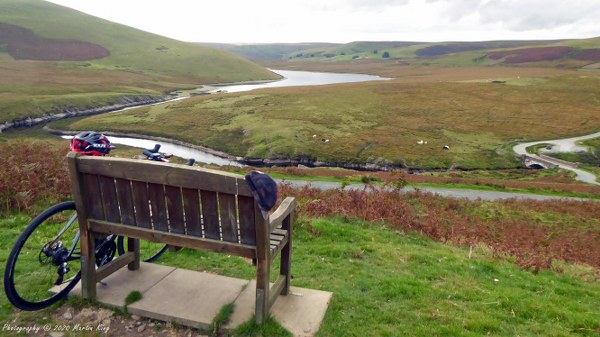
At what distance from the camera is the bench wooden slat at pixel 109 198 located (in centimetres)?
593

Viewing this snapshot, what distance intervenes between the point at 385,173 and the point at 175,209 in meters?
40.6

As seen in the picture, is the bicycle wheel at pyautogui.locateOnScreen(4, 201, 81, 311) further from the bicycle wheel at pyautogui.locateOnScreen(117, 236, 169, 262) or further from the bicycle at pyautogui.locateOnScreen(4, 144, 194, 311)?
the bicycle wheel at pyautogui.locateOnScreen(117, 236, 169, 262)

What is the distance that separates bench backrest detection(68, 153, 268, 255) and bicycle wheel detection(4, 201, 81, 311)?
69cm

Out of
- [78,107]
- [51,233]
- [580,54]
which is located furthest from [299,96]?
[580,54]

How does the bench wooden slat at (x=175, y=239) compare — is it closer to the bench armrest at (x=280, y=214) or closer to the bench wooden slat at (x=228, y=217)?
the bench wooden slat at (x=228, y=217)

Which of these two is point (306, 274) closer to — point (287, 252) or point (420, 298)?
point (287, 252)

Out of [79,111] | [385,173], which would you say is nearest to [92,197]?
[385,173]

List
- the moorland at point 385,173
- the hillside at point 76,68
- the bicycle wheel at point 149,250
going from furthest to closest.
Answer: the hillside at point 76,68 < the bicycle wheel at point 149,250 < the moorland at point 385,173

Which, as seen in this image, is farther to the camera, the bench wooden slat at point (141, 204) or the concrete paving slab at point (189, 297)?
the concrete paving slab at point (189, 297)

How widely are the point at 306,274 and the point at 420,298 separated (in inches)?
88.2

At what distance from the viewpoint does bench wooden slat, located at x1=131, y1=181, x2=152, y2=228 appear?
5.81m

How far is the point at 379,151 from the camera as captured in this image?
193 feet

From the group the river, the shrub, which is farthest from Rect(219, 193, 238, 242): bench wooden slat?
the river

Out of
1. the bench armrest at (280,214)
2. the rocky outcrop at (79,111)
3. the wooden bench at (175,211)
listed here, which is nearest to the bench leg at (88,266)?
the wooden bench at (175,211)
